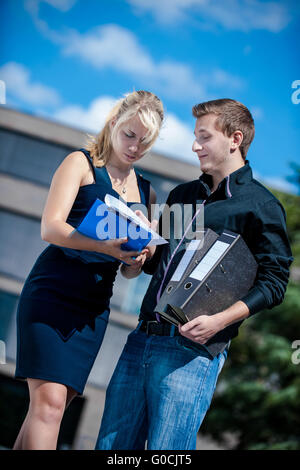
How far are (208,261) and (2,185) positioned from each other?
14609 millimetres

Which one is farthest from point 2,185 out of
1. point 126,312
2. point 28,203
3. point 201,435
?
point 201,435

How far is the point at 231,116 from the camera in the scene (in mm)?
2035

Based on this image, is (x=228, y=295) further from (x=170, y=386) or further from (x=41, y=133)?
(x=41, y=133)

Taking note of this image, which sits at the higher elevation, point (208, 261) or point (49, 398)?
point (208, 261)

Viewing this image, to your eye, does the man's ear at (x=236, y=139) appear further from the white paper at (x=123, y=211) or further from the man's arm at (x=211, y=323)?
the man's arm at (x=211, y=323)

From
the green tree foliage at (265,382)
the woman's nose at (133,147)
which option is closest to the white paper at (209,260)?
the woman's nose at (133,147)

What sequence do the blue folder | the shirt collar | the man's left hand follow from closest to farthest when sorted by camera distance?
the man's left hand, the blue folder, the shirt collar

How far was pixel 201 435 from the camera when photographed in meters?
14.4

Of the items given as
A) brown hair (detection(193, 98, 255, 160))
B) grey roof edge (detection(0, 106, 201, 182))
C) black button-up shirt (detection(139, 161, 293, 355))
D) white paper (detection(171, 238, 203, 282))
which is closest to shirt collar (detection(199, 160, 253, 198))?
black button-up shirt (detection(139, 161, 293, 355))

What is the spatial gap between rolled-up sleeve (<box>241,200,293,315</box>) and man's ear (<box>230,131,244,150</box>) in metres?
0.28

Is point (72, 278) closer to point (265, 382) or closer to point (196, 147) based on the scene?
point (196, 147)

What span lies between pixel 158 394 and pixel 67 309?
45 centimetres

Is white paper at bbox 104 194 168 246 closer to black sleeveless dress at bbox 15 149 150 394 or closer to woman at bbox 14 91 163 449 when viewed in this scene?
woman at bbox 14 91 163 449

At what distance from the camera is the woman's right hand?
74.4 inches
